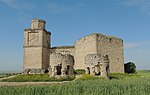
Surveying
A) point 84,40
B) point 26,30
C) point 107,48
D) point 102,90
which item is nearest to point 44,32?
point 26,30

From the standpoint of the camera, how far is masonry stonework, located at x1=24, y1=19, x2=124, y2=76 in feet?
160

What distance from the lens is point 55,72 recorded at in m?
36.0

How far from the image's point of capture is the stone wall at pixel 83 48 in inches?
1908

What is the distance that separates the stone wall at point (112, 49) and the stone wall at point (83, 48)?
1.22m

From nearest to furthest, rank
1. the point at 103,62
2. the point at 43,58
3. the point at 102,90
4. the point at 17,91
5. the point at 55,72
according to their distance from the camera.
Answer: the point at 17,91, the point at 102,90, the point at 103,62, the point at 55,72, the point at 43,58

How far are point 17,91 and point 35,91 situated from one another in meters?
1.18

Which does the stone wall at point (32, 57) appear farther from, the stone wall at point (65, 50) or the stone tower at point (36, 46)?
the stone wall at point (65, 50)

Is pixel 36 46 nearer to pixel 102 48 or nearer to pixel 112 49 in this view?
pixel 102 48

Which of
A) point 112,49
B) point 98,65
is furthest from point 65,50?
point 98,65

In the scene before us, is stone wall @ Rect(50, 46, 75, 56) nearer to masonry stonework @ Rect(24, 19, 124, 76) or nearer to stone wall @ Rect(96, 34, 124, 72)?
masonry stonework @ Rect(24, 19, 124, 76)

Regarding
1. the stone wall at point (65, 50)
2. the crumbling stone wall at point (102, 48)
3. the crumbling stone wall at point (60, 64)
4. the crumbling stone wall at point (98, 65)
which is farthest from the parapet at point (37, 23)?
the crumbling stone wall at point (98, 65)

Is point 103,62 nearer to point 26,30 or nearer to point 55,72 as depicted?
point 55,72

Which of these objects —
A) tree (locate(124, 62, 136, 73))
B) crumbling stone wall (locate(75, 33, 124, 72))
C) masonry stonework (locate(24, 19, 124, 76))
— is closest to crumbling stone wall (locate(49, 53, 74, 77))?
masonry stonework (locate(24, 19, 124, 76))

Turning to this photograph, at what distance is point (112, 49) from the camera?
49844mm
